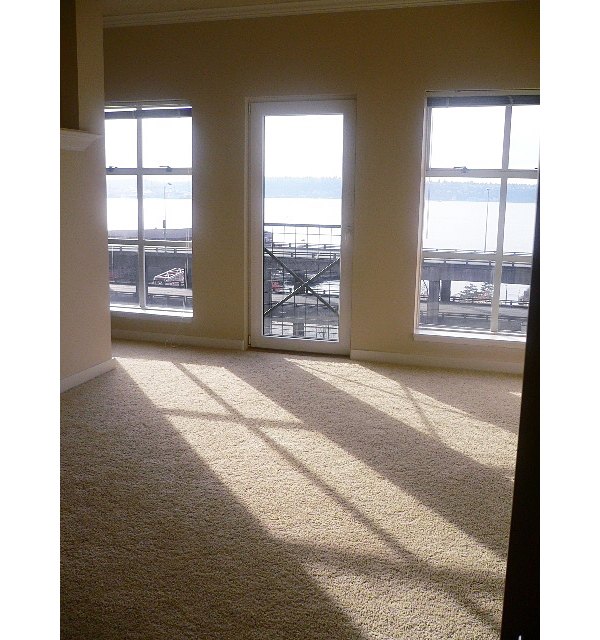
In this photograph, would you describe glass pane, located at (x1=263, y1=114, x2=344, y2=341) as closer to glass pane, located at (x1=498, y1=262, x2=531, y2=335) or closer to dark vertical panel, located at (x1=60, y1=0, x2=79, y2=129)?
glass pane, located at (x1=498, y1=262, x2=531, y2=335)

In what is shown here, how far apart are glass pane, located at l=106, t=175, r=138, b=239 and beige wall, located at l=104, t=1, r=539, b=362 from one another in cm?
67

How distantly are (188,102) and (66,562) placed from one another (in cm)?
407

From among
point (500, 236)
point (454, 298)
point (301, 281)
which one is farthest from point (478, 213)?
A: point (301, 281)

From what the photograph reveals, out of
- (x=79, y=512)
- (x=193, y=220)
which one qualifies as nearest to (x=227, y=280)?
(x=193, y=220)

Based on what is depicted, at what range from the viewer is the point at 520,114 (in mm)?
4695

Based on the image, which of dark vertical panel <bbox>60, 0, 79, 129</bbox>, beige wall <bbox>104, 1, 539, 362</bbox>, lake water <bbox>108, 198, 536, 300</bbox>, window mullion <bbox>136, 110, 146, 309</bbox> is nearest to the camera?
dark vertical panel <bbox>60, 0, 79, 129</bbox>

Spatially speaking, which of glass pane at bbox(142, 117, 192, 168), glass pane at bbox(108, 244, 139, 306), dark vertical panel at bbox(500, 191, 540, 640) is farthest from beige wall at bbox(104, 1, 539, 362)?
dark vertical panel at bbox(500, 191, 540, 640)

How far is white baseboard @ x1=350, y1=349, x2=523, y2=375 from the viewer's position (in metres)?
4.91

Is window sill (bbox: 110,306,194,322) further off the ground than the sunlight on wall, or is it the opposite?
window sill (bbox: 110,306,194,322)

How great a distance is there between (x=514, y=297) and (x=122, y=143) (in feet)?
11.6

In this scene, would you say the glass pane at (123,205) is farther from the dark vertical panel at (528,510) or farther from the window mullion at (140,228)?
the dark vertical panel at (528,510)

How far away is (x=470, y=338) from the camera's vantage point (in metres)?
4.99

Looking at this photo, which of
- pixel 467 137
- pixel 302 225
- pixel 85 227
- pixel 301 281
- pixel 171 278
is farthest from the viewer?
pixel 171 278

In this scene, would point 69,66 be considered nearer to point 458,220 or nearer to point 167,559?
point 458,220
